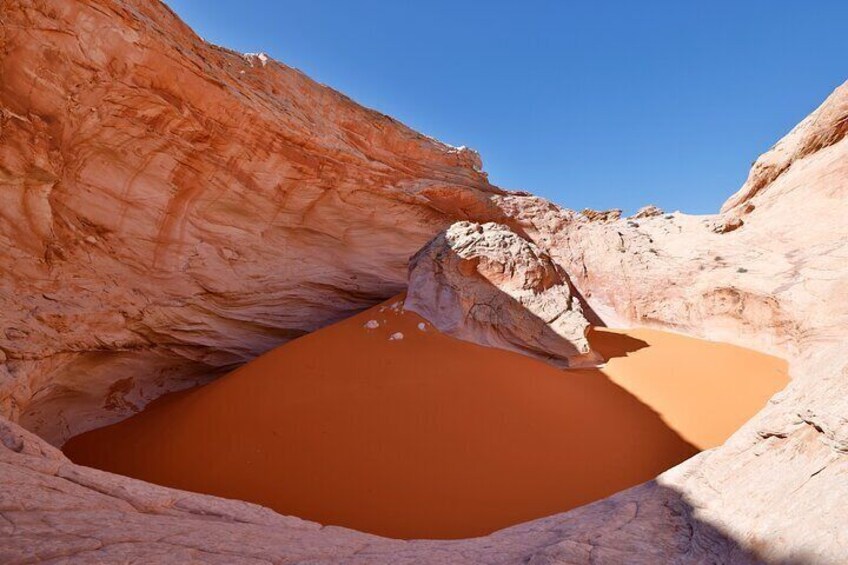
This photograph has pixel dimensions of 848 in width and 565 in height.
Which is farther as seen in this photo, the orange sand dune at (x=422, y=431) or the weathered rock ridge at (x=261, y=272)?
the orange sand dune at (x=422, y=431)

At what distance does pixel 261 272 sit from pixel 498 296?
13.7ft

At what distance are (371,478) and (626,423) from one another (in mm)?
2706

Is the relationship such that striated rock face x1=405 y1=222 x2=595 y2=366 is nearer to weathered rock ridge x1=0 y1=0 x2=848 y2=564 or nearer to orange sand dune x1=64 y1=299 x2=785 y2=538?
orange sand dune x1=64 y1=299 x2=785 y2=538

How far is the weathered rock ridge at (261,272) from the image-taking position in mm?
1731

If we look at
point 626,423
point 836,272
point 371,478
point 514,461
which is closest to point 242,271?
point 371,478

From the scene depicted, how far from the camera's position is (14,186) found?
14.3 feet

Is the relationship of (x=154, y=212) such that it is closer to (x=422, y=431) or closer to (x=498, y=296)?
(x=422, y=431)

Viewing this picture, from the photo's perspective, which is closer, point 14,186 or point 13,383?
point 13,383

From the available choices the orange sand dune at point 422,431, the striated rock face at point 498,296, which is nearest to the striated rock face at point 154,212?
the orange sand dune at point 422,431

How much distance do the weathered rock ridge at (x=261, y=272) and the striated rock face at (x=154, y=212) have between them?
0.10 feet

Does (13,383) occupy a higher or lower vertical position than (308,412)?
higher

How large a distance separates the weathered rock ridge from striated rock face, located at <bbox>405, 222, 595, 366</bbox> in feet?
6.56

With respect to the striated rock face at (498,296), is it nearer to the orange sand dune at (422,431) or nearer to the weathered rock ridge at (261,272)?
the orange sand dune at (422,431)

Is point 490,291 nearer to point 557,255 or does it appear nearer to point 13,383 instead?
point 557,255
